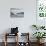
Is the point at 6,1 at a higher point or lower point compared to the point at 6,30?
higher

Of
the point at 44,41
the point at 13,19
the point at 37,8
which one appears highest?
the point at 37,8

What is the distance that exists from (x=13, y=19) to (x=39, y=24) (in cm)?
110

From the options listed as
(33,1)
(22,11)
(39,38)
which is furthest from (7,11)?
(39,38)

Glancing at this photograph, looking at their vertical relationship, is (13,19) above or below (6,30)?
above

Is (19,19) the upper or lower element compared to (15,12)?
lower

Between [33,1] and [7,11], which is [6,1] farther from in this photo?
[33,1]

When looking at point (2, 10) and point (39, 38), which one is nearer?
point (39, 38)

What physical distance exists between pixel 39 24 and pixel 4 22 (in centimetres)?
146

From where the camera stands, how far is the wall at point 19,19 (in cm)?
A: 646

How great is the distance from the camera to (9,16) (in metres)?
6.48

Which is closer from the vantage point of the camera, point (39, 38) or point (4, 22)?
point (39, 38)

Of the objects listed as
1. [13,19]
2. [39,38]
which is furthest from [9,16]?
[39,38]

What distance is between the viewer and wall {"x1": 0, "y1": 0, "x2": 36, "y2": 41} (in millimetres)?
6461

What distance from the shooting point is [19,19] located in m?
6.52
